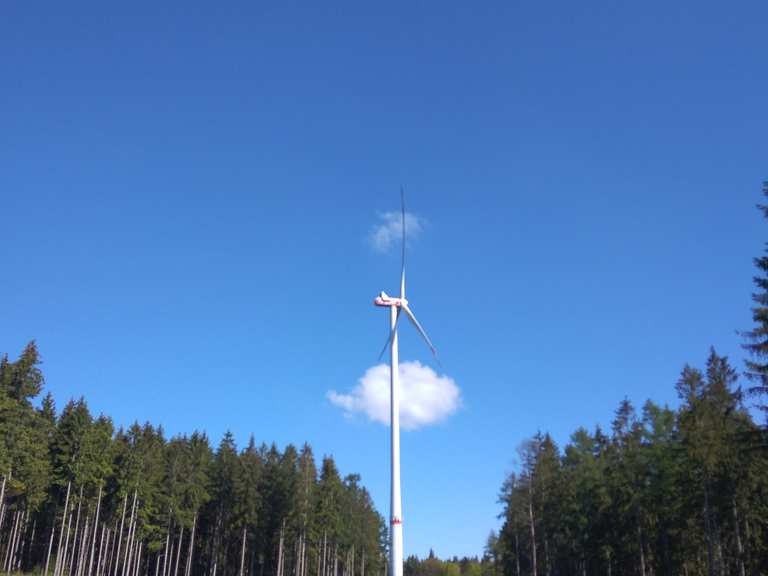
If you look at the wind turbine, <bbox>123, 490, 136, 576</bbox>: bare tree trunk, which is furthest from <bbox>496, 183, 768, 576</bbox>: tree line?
<bbox>123, 490, 136, 576</bbox>: bare tree trunk

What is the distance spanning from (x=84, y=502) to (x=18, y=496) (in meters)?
7.37

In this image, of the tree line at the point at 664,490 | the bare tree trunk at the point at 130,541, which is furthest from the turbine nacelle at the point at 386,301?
the bare tree trunk at the point at 130,541

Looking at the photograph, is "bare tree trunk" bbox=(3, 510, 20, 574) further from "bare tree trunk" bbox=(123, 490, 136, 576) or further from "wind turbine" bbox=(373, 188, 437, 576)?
"wind turbine" bbox=(373, 188, 437, 576)

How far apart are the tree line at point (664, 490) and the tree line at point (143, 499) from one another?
28.8 meters

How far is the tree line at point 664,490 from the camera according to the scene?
1839 inches

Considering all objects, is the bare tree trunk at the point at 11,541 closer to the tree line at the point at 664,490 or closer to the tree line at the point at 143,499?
the tree line at the point at 143,499

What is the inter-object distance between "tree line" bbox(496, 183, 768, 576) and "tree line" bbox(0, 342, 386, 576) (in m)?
28.8

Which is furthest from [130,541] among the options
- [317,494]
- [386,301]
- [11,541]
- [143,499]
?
[386,301]

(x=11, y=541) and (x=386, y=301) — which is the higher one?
(x=386, y=301)

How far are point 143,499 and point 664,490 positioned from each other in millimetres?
55868

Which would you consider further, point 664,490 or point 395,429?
point 664,490

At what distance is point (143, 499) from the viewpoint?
7800cm

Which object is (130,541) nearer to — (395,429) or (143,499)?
Answer: (143,499)

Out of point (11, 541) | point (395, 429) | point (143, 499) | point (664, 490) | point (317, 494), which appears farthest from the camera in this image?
point (317, 494)
